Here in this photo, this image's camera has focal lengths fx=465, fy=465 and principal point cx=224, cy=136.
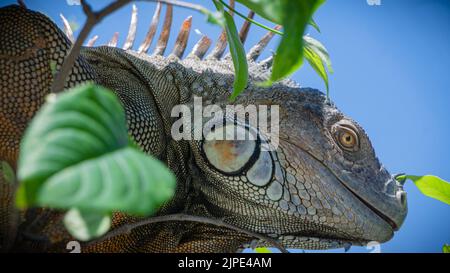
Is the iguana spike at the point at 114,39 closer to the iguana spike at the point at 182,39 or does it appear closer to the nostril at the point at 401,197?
the iguana spike at the point at 182,39

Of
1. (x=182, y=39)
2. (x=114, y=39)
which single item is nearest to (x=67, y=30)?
(x=114, y=39)

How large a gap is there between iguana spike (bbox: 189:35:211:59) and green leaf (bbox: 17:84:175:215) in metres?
2.39

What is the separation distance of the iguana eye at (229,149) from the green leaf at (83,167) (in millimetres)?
1395

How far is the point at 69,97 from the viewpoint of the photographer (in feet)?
2.16

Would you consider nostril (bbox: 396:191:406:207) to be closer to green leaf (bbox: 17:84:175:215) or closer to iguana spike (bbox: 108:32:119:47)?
green leaf (bbox: 17:84:175:215)

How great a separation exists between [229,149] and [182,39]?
3.87 feet

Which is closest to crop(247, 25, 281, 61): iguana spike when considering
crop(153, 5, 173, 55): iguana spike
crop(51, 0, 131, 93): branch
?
crop(153, 5, 173, 55): iguana spike

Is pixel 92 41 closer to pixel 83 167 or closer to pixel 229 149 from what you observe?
pixel 229 149

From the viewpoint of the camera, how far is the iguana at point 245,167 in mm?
2094

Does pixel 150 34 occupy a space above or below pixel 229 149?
above

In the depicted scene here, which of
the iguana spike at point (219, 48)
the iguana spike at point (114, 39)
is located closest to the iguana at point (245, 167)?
the iguana spike at point (219, 48)

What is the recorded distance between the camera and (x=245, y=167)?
6.85 feet
